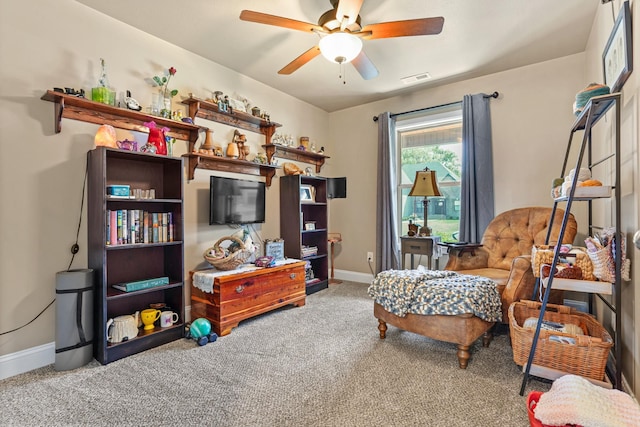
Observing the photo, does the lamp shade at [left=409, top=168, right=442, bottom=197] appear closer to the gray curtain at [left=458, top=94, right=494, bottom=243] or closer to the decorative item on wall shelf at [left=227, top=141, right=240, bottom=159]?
the gray curtain at [left=458, top=94, right=494, bottom=243]

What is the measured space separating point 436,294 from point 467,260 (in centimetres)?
105

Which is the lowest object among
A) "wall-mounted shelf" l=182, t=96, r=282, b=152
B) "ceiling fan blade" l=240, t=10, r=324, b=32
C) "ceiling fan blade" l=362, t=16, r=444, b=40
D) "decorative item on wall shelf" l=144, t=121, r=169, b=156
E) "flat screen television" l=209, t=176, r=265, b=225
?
"flat screen television" l=209, t=176, r=265, b=225

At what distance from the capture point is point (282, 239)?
12.0 ft

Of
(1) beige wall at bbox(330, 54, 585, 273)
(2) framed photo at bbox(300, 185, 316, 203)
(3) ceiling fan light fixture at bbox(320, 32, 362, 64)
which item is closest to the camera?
(3) ceiling fan light fixture at bbox(320, 32, 362, 64)

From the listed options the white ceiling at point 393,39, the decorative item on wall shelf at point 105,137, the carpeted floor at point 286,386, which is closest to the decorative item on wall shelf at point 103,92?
the decorative item on wall shelf at point 105,137

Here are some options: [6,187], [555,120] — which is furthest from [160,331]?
Answer: [555,120]

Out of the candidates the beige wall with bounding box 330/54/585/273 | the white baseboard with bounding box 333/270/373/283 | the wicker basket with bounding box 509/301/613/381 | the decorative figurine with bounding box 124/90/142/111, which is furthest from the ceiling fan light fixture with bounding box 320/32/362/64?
the white baseboard with bounding box 333/270/373/283

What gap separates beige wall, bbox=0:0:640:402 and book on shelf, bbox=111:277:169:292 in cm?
33

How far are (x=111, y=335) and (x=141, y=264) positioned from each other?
0.58m

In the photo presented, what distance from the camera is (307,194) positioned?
3.99 meters

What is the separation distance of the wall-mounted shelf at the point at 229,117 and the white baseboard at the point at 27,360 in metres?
1.82

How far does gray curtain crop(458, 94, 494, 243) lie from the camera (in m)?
3.36

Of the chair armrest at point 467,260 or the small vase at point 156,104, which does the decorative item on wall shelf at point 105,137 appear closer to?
the small vase at point 156,104

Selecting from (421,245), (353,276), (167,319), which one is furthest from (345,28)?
(353,276)
